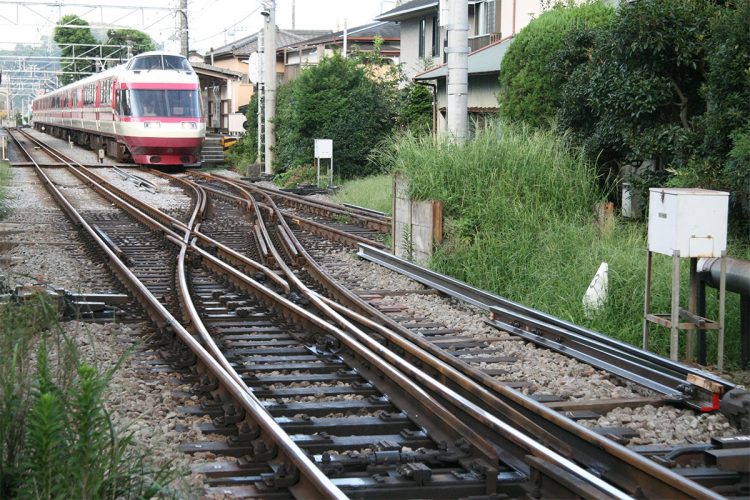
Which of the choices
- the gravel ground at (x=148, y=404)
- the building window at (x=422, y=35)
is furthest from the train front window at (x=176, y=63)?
the gravel ground at (x=148, y=404)

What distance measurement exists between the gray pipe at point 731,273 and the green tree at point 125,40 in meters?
66.3

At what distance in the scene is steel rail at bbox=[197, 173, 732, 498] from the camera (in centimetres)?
480

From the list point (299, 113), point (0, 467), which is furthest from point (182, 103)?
point (0, 467)

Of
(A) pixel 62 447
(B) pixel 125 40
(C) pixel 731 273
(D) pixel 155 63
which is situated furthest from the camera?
(B) pixel 125 40

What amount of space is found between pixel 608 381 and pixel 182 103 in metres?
25.8

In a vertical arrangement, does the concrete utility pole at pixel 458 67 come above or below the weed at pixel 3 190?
above

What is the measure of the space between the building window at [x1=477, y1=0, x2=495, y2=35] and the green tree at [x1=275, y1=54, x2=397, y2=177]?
3593 millimetres

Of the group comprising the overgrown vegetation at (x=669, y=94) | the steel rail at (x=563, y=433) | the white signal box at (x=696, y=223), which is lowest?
the steel rail at (x=563, y=433)

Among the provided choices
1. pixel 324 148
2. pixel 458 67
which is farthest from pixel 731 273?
pixel 324 148

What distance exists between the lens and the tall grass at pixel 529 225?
32.8 feet

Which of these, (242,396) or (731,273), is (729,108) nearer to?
(731,273)

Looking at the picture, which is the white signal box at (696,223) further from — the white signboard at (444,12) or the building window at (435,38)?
the building window at (435,38)

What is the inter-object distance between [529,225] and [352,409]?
235 inches

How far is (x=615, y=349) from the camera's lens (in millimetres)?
7645
